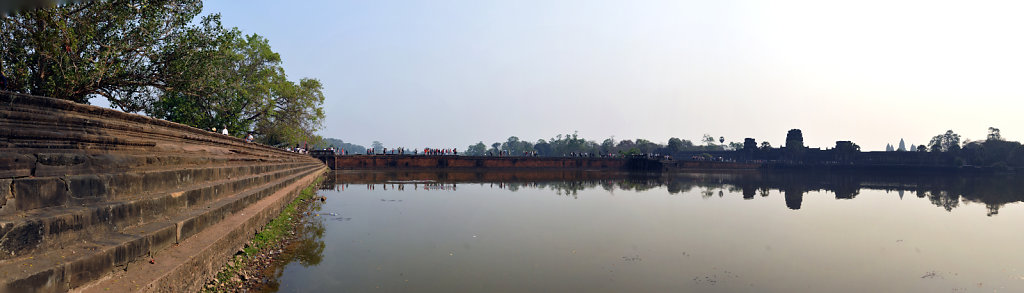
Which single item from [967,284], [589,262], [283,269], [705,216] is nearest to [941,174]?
[705,216]

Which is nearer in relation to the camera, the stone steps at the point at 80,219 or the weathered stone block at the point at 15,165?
the stone steps at the point at 80,219

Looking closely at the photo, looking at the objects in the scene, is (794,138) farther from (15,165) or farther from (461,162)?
(15,165)

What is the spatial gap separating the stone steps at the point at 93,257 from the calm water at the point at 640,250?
154cm

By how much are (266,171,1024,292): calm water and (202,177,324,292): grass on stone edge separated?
57cm

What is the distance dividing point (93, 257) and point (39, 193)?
1.00 m

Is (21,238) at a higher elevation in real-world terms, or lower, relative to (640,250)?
higher

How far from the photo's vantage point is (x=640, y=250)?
9.81 metres

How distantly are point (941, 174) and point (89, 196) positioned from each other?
8899 centimetres

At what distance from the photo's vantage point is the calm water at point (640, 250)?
739 cm

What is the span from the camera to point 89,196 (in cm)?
478

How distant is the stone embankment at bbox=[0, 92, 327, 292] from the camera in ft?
→ 12.1

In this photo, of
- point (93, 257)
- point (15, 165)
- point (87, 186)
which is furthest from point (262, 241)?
point (93, 257)

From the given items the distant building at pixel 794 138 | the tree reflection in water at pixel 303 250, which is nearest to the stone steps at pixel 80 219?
the tree reflection in water at pixel 303 250

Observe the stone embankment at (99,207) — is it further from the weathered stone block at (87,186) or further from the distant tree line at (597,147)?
the distant tree line at (597,147)
